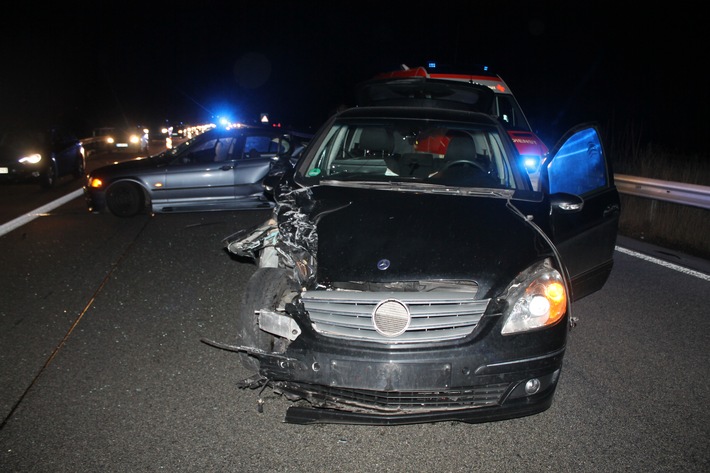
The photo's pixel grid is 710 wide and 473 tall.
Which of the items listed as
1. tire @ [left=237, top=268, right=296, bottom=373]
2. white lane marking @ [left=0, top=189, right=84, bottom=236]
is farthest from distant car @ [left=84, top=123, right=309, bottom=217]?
tire @ [left=237, top=268, right=296, bottom=373]

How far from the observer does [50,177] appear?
15.0 metres

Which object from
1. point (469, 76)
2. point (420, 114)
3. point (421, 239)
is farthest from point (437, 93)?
point (469, 76)

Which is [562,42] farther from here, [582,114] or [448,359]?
[448,359]

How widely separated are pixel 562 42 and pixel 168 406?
41194 mm

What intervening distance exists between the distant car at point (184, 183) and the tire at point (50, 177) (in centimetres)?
531

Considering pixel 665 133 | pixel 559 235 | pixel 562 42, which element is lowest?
pixel 665 133

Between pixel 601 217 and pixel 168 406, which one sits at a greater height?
pixel 601 217

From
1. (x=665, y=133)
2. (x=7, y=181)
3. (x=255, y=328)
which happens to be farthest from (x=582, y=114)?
(x=255, y=328)

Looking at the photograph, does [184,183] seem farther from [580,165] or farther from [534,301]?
[534,301]

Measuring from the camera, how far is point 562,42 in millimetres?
40281

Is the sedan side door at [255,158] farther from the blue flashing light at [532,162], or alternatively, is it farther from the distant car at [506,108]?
the blue flashing light at [532,162]

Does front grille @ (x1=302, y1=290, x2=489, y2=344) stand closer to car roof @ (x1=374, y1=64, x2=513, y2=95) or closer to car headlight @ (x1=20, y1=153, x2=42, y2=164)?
car roof @ (x1=374, y1=64, x2=513, y2=95)

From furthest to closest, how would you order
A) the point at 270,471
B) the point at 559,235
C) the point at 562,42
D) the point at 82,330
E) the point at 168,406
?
the point at 562,42 → the point at 82,330 → the point at 559,235 → the point at 168,406 → the point at 270,471

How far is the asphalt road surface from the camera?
3.27 metres
